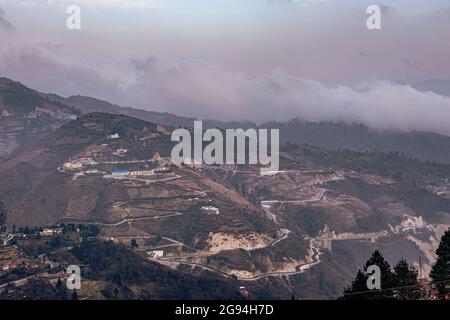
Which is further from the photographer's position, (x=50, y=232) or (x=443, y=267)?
(x=50, y=232)

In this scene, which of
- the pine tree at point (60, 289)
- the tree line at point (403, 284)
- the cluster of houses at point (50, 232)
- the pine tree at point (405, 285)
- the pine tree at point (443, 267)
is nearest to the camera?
the tree line at point (403, 284)

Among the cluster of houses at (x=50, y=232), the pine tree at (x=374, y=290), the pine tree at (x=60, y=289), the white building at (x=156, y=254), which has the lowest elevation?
the white building at (x=156, y=254)

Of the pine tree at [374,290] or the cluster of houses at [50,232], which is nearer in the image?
the pine tree at [374,290]

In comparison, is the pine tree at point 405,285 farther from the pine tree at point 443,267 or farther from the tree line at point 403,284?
the pine tree at point 443,267

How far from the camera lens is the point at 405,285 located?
76000mm

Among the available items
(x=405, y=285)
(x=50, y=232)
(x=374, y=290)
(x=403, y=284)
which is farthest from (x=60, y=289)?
(x=405, y=285)

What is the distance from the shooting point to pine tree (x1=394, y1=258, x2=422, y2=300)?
7274cm

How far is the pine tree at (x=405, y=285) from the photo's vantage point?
239 ft

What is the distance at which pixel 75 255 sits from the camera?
14312 centimetres

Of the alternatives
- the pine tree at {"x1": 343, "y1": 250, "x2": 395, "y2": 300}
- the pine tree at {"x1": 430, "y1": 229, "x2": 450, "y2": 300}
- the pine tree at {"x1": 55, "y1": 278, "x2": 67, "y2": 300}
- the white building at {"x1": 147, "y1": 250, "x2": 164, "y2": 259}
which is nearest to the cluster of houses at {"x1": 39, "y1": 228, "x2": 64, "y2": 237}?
the white building at {"x1": 147, "y1": 250, "x2": 164, "y2": 259}

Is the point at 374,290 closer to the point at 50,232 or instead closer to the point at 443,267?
the point at 443,267

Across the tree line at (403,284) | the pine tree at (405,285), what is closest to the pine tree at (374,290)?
the tree line at (403,284)
